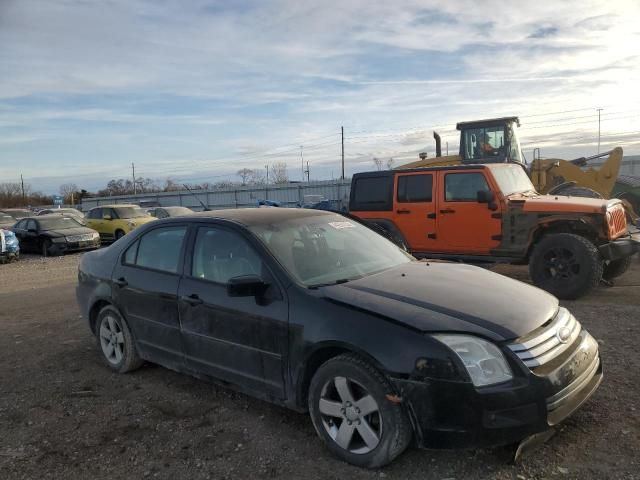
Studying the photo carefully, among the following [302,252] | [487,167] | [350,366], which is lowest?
[350,366]

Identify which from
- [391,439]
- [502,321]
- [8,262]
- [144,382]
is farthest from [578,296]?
[8,262]

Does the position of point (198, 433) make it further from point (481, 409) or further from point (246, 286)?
point (481, 409)

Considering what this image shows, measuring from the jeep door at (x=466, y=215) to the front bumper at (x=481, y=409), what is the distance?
17.6 feet

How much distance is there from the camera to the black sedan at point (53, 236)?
1705 centimetres

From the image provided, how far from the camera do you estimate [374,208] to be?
30.4ft

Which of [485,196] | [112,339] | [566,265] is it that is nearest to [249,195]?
[485,196]

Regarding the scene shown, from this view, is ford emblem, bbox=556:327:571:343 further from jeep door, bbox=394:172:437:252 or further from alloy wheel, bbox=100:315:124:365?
jeep door, bbox=394:172:437:252

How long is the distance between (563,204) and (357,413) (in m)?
5.69

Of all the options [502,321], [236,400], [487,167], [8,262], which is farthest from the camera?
[8,262]

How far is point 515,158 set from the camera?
1473 centimetres

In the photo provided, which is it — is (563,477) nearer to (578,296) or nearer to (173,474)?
(173,474)

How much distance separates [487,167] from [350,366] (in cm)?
603

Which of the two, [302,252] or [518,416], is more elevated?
[302,252]

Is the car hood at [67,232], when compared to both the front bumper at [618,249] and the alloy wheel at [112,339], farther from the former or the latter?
the front bumper at [618,249]
